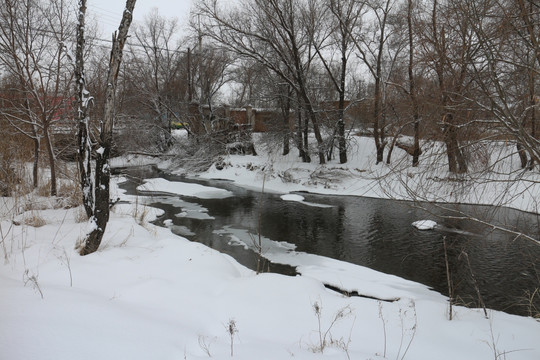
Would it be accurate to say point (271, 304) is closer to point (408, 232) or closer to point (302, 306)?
point (302, 306)

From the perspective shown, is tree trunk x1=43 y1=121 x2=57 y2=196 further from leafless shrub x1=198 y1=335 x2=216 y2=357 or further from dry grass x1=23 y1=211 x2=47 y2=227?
leafless shrub x1=198 y1=335 x2=216 y2=357

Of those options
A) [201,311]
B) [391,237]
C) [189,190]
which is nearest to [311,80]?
[189,190]

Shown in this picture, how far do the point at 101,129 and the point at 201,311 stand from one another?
11.1 feet

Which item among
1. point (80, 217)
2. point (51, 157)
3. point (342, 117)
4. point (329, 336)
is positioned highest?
point (342, 117)

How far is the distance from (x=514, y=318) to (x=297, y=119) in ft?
59.1

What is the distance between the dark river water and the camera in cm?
639

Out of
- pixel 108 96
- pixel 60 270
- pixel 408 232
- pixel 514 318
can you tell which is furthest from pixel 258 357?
pixel 408 232

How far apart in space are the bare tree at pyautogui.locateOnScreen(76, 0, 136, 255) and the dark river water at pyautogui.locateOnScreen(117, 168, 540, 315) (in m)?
2.73

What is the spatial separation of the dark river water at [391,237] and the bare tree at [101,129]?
8.97 feet

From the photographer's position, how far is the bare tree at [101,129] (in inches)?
220

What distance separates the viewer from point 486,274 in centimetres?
692

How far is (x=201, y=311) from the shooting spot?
4.15 metres

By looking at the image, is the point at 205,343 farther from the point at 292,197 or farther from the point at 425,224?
the point at 292,197

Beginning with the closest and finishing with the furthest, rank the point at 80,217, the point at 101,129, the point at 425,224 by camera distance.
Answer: the point at 101,129, the point at 80,217, the point at 425,224
